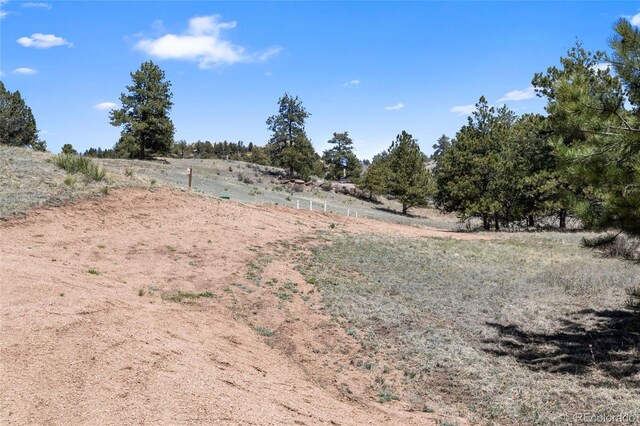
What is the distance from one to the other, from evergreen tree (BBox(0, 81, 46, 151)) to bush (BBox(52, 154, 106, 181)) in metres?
34.2

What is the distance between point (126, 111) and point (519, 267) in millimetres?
44531

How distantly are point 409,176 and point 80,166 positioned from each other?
116 feet

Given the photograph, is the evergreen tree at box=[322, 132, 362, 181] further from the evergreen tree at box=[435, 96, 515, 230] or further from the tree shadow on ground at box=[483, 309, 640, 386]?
the tree shadow on ground at box=[483, 309, 640, 386]

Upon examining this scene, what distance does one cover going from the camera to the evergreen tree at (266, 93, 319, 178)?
54500mm

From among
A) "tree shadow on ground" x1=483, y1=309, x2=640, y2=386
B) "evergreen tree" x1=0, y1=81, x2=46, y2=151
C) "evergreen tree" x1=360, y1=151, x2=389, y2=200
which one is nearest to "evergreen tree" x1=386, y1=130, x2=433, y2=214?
"evergreen tree" x1=360, y1=151, x2=389, y2=200

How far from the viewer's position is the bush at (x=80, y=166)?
19.0 meters

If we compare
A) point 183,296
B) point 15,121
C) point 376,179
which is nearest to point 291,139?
point 376,179

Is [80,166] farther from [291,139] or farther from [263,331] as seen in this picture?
[291,139]

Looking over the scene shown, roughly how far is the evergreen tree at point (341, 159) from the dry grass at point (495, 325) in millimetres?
53343

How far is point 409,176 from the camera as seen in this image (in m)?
47.9

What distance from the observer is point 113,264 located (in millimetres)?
11570

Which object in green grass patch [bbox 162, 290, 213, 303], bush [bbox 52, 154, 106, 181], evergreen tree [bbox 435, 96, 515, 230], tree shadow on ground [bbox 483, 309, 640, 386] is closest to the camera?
tree shadow on ground [bbox 483, 309, 640, 386]

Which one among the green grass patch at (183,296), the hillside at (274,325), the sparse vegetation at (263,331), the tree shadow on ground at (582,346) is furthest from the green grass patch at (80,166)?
the tree shadow on ground at (582,346)

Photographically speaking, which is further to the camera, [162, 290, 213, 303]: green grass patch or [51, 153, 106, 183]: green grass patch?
[51, 153, 106, 183]: green grass patch
